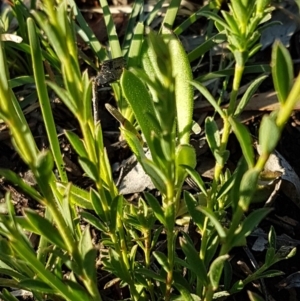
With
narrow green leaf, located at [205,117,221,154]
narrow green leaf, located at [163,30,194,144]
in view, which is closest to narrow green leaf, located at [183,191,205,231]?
narrow green leaf, located at [205,117,221,154]

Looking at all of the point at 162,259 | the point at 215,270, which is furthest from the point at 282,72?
the point at 162,259

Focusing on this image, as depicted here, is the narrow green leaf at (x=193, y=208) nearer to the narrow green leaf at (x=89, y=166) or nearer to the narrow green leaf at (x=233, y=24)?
the narrow green leaf at (x=89, y=166)

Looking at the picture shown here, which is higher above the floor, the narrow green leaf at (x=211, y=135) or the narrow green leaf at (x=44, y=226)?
the narrow green leaf at (x=44, y=226)

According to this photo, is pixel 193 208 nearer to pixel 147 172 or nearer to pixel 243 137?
pixel 147 172

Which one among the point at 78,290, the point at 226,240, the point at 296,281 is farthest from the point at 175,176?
the point at 296,281

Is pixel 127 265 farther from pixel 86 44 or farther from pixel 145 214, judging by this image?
pixel 86 44

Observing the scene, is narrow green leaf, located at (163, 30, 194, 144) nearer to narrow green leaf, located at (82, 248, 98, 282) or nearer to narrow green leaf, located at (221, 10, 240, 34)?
narrow green leaf, located at (221, 10, 240, 34)

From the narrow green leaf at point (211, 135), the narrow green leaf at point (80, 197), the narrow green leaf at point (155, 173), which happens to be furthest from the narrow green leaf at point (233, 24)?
the narrow green leaf at point (80, 197)

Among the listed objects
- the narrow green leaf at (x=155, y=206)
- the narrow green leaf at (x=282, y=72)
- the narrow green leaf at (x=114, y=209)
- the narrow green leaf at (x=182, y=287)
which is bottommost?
the narrow green leaf at (x=182, y=287)
